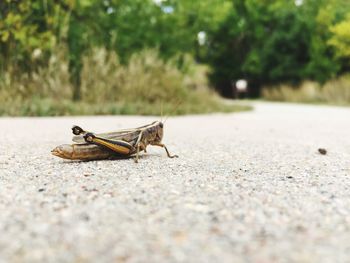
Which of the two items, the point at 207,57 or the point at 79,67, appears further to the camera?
the point at 207,57

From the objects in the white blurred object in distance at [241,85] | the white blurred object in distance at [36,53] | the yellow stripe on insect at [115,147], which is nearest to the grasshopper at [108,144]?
the yellow stripe on insect at [115,147]

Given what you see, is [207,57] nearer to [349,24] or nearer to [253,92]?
[253,92]

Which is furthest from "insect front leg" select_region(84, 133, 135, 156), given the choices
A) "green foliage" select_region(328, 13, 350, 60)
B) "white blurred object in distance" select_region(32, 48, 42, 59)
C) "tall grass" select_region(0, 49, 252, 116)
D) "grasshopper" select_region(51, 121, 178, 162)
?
"green foliage" select_region(328, 13, 350, 60)

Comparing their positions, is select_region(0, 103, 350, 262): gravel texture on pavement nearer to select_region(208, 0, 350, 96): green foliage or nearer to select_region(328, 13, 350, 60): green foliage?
select_region(328, 13, 350, 60): green foliage

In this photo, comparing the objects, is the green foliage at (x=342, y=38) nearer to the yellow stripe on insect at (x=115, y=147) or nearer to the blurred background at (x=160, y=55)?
the blurred background at (x=160, y=55)

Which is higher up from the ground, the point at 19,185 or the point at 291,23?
the point at 291,23

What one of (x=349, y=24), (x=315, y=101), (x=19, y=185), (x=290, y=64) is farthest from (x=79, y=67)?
(x=290, y=64)

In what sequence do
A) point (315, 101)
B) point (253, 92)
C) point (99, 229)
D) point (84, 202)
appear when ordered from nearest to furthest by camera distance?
point (99, 229) < point (84, 202) < point (315, 101) < point (253, 92)
